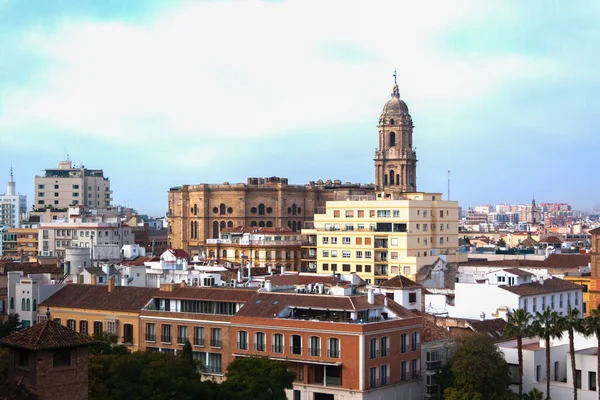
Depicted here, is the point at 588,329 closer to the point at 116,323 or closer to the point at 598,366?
the point at 598,366

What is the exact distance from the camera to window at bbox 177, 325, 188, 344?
57400mm

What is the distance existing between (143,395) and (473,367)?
17.5m

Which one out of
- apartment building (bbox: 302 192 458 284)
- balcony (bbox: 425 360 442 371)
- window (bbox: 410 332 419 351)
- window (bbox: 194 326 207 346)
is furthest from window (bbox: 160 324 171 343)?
apartment building (bbox: 302 192 458 284)

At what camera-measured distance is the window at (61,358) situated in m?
34.6

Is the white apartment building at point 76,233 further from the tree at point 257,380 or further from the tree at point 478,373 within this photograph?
the tree at point 478,373

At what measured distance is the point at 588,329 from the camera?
50.8 metres

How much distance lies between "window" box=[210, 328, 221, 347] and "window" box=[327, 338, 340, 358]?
24.6 ft

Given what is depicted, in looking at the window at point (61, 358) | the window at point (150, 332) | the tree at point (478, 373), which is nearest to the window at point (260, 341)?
the window at point (150, 332)

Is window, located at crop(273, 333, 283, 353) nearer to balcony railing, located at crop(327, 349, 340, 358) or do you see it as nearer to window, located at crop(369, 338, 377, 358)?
balcony railing, located at crop(327, 349, 340, 358)

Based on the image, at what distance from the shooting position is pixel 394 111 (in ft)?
458

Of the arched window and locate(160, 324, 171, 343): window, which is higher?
the arched window

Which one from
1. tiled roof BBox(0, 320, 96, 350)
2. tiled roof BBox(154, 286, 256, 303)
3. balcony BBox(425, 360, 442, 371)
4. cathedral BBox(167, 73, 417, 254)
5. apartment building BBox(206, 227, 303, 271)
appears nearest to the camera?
tiled roof BBox(0, 320, 96, 350)

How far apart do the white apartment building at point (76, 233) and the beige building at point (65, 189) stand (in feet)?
116

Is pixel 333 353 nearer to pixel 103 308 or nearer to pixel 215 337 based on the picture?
pixel 215 337
